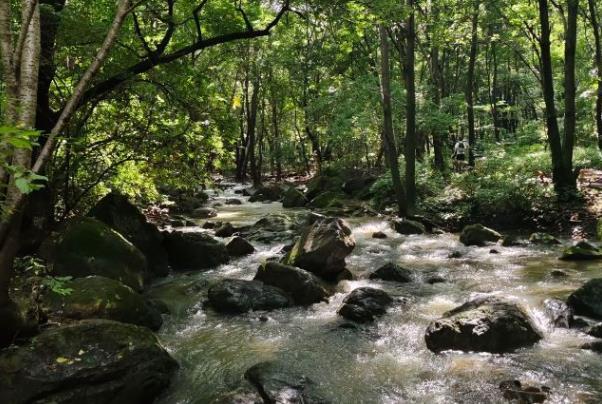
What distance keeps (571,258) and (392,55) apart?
1967 cm

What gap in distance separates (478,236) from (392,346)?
24.1 ft

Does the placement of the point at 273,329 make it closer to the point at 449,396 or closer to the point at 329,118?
the point at 449,396

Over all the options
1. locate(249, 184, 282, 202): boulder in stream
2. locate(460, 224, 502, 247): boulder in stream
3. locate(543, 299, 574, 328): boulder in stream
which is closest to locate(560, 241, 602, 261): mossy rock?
locate(460, 224, 502, 247): boulder in stream

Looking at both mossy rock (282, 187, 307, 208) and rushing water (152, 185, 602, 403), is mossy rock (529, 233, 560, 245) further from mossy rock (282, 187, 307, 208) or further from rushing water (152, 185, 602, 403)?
mossy rock (282, 187, 307, 208)

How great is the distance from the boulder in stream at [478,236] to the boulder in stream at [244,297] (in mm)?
6589

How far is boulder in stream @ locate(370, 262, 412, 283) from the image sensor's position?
33.1 ft

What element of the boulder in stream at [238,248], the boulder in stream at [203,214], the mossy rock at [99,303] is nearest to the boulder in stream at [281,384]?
the mossy rock at [99,303]

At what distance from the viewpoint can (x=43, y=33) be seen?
25.2ft

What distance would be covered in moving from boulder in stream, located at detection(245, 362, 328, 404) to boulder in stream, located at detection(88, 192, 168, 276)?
5896 mm

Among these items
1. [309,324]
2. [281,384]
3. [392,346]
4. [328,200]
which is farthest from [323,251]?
[328,200]

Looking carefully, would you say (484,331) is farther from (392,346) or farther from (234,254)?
(234,254)

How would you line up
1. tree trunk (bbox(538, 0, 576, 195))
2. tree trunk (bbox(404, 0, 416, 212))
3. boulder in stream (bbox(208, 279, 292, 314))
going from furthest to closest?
1. tree trunk (bbox(404, 0, 416, 212))
2. tree trunk (bbox(538, 0, 576, 195))
3. boulder in stream (bbox(208, 279, 292, 314))

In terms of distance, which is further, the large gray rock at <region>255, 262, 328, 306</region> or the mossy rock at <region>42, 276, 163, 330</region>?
the large gray rock at <region>255, 262, 328, 306</region>

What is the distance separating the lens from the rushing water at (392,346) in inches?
218
